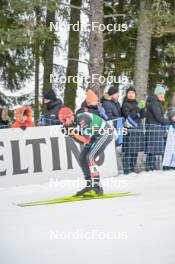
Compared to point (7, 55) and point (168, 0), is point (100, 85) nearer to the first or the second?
point (168, 0)

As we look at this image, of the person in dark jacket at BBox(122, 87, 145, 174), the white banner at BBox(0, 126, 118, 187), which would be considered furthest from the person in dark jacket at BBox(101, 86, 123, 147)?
the white banner at BBox(0, 126, 118, 187)

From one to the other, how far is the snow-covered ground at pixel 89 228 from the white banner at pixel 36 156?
0.43 metres

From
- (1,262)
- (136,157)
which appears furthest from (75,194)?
(1,262)

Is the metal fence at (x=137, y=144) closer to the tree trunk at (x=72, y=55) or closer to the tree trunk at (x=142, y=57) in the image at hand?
the tree trunk at (x=142, y=57)

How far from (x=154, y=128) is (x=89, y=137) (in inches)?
117

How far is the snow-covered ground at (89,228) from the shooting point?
546cm

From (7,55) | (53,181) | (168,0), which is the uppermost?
(168,0)

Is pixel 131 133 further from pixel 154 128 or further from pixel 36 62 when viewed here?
pixel 36 62

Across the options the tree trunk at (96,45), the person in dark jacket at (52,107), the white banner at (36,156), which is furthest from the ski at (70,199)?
the tree trunk at (96,45)

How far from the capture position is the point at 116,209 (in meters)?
8.00

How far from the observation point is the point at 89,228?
6.79 metres

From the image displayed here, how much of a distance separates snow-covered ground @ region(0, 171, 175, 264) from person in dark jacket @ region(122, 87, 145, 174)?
1385 millimetres

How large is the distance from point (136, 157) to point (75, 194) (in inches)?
101

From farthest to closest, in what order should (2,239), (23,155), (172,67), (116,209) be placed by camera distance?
(172,67), (23,155), (116,209), (2,239)
